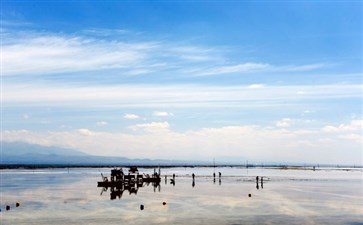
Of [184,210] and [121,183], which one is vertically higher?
[121,183]

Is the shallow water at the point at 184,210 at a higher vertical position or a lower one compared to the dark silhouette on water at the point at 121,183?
lower

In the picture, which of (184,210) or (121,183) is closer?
(184,210)

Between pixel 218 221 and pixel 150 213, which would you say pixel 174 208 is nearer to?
pixel 150 213

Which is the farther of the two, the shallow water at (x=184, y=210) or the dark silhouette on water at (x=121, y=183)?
the dark silhouette on water at (x=121, y=183)

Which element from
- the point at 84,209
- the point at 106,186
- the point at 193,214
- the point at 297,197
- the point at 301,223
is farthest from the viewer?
the point at 106,186

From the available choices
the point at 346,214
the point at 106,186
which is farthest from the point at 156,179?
the point at 346,214

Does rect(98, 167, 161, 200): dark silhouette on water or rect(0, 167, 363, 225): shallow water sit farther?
rect(98, 167, 161, 200): dark silhouette on water

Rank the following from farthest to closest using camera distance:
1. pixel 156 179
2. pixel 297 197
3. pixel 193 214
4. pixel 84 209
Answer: pixel 156 179 → pixel 297 197 → pixel 84 209 → pixel 193 214

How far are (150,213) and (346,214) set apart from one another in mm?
20043

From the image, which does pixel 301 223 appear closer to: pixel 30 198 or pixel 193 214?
pixel 193 214

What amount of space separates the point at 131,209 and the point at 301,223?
18.6 meters

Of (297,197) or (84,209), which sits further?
(297,197)

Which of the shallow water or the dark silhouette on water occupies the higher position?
the dark silhouette on water

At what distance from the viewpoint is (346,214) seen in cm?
4775
